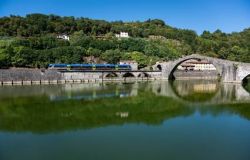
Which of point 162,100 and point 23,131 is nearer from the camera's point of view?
point 23,131

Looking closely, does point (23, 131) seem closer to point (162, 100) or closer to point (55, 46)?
point (162, 100)

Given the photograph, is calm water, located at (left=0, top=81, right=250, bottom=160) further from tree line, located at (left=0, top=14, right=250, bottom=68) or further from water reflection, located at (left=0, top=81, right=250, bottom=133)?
tree line, located at (left=0, top=14, right=250, bottom=68)

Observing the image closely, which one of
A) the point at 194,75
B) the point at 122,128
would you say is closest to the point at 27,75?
the point at 122,128

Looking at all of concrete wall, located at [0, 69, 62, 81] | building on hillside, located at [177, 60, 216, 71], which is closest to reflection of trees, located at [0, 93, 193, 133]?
concrete wall, located at [0, 69, 62, 81]

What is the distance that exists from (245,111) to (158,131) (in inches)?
276

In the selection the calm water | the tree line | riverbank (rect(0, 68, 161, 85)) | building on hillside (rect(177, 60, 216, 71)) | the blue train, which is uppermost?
the tree line

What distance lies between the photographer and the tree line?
43.2 meters

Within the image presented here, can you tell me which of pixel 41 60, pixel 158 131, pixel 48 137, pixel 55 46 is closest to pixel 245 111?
pixel 158 131

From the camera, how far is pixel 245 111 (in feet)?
59.0

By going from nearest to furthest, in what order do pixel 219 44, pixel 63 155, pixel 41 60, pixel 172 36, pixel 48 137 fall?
pixel 63 155, pixel 48 137, pixel 41 60, pixel 219 44, pixel 172 36

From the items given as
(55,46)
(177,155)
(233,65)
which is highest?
(55,46)

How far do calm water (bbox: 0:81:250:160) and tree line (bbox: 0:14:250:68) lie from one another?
21.7 meters

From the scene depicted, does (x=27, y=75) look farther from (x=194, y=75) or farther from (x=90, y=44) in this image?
(x=194, y=75)

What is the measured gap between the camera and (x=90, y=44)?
53.4 metres
